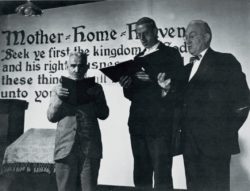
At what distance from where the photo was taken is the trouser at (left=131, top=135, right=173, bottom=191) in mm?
2879

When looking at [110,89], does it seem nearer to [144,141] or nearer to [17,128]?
[144,141]

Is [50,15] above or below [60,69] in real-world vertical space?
above

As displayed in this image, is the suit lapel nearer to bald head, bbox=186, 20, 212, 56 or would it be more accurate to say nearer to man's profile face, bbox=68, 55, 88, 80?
bald head, bbox=186, 20, 212, 56

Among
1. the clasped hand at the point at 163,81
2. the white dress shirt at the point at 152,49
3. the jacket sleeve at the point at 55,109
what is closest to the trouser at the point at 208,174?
the clasped hand at the point at 163,81

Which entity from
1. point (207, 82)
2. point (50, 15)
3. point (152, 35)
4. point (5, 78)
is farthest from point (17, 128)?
point (207, 82)

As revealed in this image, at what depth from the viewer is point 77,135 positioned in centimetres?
293

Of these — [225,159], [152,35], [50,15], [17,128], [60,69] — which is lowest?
[225,159]

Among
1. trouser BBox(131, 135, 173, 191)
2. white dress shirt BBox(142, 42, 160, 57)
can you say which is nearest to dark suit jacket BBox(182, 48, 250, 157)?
trouser BBox(131, 135, 173, 191)

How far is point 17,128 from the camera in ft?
10.6

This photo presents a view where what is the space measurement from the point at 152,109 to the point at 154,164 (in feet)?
1.61

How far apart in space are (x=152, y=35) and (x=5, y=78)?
156 cm

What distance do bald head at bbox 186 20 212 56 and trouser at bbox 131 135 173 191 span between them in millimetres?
873

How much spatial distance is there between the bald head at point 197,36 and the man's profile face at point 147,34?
316 mm

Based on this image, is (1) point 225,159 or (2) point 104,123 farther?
(2) point 104,123
